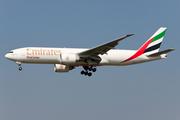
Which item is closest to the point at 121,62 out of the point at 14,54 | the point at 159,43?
the point at 159,43

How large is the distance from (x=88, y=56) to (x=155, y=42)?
1034 cm

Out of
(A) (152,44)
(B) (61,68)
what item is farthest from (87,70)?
(A) (152,44)

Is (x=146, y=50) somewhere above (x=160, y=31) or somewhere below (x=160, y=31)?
below

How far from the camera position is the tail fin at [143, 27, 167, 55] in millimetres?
42094

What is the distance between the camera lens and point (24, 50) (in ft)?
125

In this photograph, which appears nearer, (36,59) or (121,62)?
(36,59)

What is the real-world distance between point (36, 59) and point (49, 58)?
1495 millimetres

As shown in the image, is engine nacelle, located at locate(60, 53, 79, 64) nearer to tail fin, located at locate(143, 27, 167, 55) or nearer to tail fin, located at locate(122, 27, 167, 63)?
tail fin, located at locate(122, 27, 167, 63)

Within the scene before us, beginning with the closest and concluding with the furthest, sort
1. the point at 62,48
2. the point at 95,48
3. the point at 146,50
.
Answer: the point at 95,48
the point at 62,48
the point at 146,50

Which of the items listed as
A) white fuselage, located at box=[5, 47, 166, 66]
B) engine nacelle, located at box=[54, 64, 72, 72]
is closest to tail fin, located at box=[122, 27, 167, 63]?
white fuselage, located at box=[5, 47, 166, 66]

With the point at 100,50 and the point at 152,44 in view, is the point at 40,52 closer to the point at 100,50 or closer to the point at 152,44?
the point at 100,50

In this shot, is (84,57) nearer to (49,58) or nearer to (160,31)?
(49,58)

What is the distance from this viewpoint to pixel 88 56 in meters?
38.2

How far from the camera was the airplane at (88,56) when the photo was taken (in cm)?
3747
